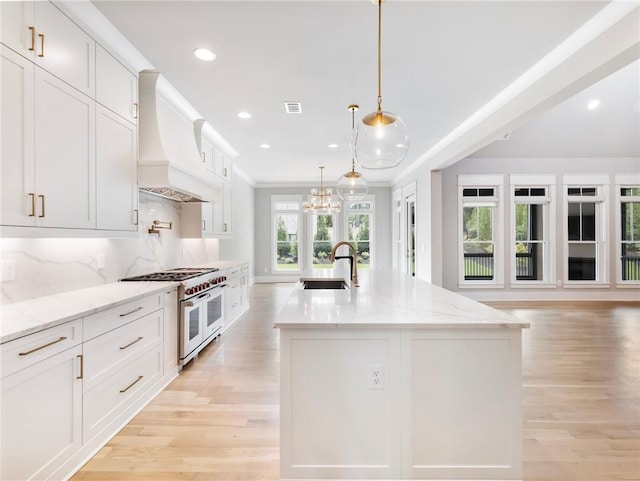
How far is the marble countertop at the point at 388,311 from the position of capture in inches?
64.6

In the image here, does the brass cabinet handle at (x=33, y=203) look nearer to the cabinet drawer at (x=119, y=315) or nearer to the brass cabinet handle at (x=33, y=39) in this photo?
the cabinet drawer at (x=119, y=315)

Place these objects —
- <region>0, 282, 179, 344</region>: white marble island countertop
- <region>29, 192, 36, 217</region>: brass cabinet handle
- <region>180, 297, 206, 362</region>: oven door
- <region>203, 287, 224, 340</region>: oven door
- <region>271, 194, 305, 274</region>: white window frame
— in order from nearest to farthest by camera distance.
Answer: <region>0, 282, 179, 344</region>: white marble island countertop, <region>29, 192, 36, 217</region>: brass cabinet handle, <region>180, 297, 206, 362</region>: oven door, <region>203, 287, 224, 340</region>: oven door, <region>271, 194, 305, 274</region>: white window frame

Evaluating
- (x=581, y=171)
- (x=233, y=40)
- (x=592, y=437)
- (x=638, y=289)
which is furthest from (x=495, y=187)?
(x=233, y=40)

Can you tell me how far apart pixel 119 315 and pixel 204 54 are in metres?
2.18

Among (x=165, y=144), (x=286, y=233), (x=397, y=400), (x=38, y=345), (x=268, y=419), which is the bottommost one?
(x=268, y=419)

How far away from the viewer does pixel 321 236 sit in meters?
9.68

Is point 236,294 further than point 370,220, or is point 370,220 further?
point 370,220

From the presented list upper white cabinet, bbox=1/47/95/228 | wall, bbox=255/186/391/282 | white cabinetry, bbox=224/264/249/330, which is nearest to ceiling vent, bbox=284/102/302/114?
upper white cabinet, bbox=1/47/95/228

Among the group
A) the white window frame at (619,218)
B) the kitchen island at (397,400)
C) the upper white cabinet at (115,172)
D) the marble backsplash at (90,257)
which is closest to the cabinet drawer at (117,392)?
the marble backsplash at (90,257)

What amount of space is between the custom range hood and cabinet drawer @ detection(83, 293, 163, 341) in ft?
3.46

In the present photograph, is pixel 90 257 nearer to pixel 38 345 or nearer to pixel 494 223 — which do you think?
pixel 38 345

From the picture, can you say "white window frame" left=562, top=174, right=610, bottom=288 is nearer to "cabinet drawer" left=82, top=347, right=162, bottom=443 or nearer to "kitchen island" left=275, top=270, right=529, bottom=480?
"kitchen island" left=275, top=270, right=529, bottom=480

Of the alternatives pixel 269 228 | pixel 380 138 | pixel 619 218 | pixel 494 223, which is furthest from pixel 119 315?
pixel 619 218

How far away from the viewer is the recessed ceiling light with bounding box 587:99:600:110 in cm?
582
